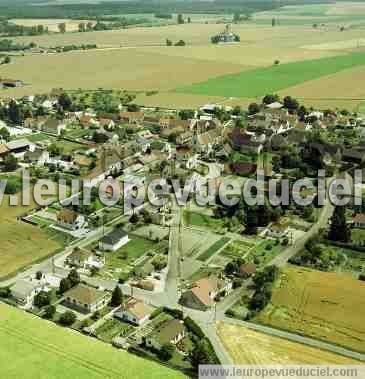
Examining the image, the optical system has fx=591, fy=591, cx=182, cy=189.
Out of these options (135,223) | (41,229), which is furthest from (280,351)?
(41,229)

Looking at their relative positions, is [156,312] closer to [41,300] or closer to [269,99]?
[41,300]

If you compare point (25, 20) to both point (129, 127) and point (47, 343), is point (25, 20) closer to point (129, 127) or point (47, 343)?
point (129, 127)

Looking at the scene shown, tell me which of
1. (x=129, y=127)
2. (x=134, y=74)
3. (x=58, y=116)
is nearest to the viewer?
(x=129, y=127)

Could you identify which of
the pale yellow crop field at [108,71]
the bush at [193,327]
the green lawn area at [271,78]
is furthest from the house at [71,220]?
the pale yellow crop field at [108,71]

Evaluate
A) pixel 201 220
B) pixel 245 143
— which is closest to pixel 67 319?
pixel 201 220

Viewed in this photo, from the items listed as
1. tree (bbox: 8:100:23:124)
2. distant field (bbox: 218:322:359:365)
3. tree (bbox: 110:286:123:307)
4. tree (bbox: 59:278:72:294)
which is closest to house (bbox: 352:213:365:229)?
distant field (bbox: 218:322:359:365)

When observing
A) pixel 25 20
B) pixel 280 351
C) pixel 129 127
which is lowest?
pixel 280 351
